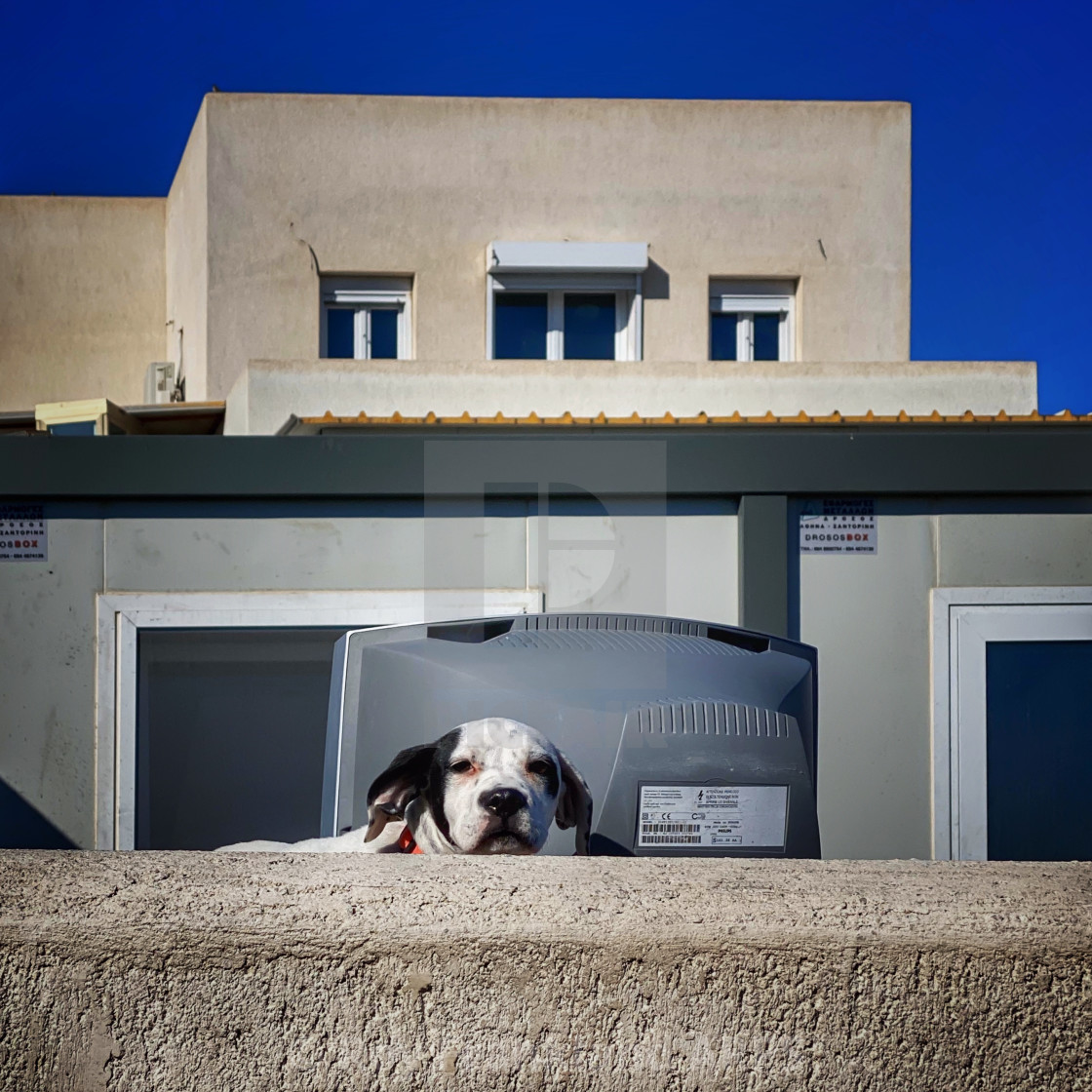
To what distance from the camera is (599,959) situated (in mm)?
1220

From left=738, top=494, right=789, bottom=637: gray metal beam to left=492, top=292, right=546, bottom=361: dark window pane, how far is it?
9.25 meters

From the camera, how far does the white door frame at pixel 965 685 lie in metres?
4.73

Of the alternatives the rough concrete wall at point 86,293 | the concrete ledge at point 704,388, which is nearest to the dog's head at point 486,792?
the concrete ledge at point 704,388

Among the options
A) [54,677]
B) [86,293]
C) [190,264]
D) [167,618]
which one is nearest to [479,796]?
[167,618]

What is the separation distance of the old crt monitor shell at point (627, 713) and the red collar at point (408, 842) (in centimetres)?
15

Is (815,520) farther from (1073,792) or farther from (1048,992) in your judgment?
(1048,992)

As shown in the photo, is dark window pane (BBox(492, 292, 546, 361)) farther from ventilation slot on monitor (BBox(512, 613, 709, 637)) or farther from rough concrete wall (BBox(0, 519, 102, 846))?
ventilation slot on monitor (BBox(512, 613, 709, 637))

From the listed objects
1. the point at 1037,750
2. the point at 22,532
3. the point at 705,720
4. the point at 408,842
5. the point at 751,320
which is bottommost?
the point at 1037,750

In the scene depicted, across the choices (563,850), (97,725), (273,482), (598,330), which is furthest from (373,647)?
(598,330)

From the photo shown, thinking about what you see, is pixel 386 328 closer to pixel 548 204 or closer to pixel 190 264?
pixel 548 204

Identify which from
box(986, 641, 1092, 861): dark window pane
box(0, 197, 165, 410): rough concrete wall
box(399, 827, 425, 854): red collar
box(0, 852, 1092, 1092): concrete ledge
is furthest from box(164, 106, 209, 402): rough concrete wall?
box(0, 852, 1092, 1092): concrete ledge

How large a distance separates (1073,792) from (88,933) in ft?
15.1

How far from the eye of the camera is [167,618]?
471 centimetres

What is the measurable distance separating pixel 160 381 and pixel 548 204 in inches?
253
